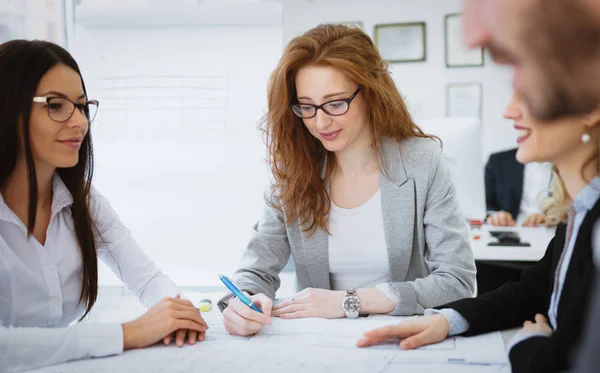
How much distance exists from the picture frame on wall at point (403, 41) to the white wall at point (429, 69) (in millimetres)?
43

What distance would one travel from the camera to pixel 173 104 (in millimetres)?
2857

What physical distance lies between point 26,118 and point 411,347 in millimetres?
991

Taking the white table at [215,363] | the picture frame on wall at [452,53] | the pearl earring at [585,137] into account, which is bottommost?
the white table at [215,363]

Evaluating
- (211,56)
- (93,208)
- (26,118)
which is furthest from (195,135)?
(26,118)

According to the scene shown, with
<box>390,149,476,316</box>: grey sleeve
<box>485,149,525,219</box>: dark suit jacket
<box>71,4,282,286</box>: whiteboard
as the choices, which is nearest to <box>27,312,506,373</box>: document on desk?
<box>390,149,476,316</box>: grey sleeve

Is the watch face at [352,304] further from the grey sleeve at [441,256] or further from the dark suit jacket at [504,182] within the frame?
the dark suit jacket at [504,182]

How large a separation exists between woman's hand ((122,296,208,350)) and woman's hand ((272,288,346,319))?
0.22m

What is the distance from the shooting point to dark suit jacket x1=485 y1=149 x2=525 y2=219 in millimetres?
3916

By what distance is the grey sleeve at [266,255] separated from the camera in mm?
1602

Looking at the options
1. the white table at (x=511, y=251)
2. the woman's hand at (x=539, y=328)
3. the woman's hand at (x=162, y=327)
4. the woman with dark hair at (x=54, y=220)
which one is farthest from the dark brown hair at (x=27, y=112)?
the white table at (x=511, y=251)

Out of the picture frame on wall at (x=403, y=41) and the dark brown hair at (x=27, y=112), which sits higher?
the picture frame on wall at (x=403, y=41)

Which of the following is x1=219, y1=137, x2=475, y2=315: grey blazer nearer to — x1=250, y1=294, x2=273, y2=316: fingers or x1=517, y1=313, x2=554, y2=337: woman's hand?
x1=250, y1=294, x2=273, y2=316: fingers

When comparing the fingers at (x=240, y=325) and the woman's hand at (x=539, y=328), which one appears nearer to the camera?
the woman's hand at (x=539, y=328)

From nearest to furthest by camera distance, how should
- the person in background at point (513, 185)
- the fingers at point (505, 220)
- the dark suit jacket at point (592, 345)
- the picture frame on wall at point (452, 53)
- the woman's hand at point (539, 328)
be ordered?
the dark suit jacket at point (592, 345) < the woman's hand at point (539, 328) < the fingers at point (505, 220) < the person in background at point (513, 185) < the picture frame on wall at point (452, 53)
